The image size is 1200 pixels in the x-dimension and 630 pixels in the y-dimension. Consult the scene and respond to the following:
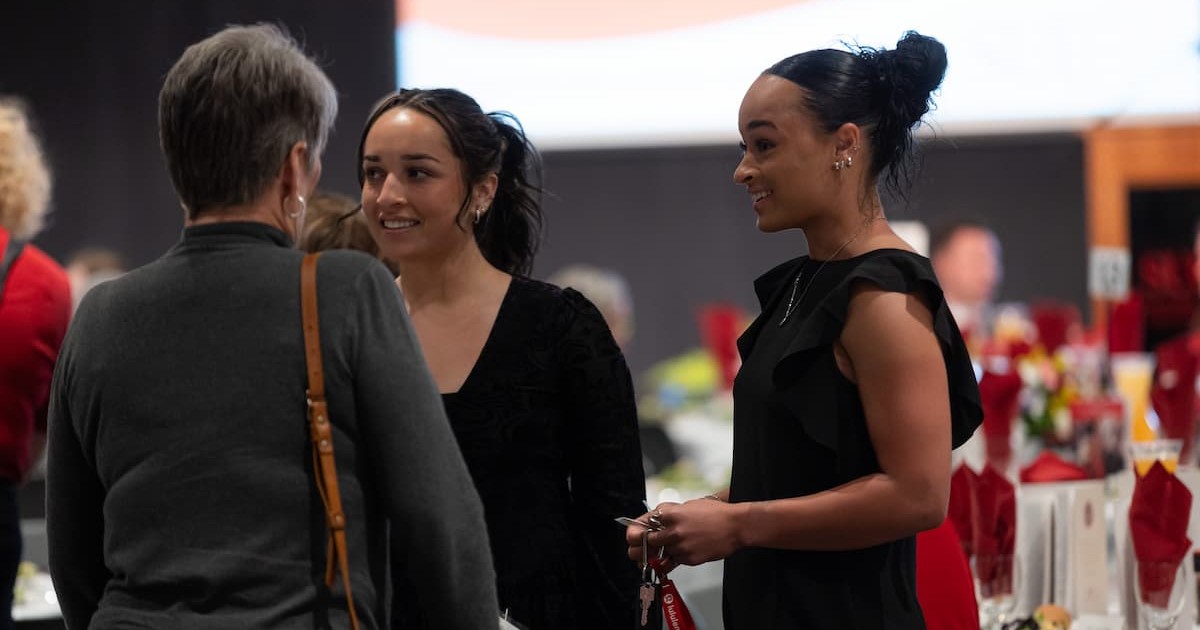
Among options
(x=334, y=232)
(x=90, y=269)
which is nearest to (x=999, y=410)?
(x=334, y=232)

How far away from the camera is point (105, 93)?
718 cm

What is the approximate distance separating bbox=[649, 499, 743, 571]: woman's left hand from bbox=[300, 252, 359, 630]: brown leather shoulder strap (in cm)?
40

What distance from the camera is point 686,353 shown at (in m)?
8.33

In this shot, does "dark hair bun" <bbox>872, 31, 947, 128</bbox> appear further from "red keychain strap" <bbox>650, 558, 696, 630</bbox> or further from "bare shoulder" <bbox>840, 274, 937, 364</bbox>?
"red keychain strap" <bbox>650, 558, 696, 630</bbox>

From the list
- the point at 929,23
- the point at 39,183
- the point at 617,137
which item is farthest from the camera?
the point at 617,137

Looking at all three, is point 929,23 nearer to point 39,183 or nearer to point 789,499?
point 39,183

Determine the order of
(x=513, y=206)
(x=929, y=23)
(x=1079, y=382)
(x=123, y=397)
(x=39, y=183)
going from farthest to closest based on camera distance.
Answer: (x=929, y=23) < (x=1079, y=382) < (x=39, y=183) < (x=513, y=206) < (x=123, y=397)

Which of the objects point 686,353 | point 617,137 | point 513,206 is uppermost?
point 617,137

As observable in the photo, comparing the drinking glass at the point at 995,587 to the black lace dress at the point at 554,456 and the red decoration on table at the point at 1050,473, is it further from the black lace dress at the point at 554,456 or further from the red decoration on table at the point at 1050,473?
the black lace dress at the point at 554,456

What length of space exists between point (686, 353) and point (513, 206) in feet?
20.4

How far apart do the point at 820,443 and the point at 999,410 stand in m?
1.69

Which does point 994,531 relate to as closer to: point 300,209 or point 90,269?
point 300,209

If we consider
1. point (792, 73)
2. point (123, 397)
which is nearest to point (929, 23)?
point (792, 73)

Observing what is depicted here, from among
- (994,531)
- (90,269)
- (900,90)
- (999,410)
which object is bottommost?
(994,531)
